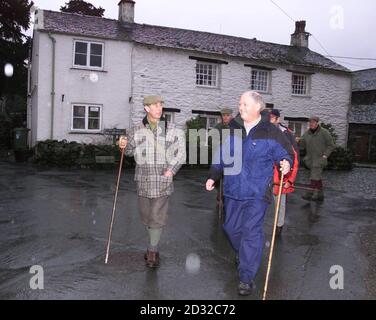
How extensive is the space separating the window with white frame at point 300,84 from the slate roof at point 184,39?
33.5 inches

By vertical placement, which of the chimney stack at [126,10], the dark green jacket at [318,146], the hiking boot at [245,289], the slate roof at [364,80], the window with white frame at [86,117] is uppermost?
the chimney stack at [126,10]

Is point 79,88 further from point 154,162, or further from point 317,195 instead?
point 154,162

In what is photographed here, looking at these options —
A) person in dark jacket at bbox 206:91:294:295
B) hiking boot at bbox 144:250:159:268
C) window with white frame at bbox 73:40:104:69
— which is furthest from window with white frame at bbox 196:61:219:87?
person in dark jacket at bbox 206:91:294:295

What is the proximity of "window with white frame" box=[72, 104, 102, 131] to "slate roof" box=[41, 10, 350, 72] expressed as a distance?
3.47 meters

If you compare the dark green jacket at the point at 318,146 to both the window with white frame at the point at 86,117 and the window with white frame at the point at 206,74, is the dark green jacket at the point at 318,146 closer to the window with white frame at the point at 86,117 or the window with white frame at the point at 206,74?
the window with white frame at the point at 86,117

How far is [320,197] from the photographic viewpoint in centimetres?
1122

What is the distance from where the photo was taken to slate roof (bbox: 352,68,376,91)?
37.6m

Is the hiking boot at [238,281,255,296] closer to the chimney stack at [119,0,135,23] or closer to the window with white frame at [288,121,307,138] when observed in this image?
the chimney stack at [119,0,135,23]

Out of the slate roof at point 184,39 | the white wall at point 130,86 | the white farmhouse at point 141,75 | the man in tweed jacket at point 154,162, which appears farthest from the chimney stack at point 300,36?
the man in tweed jacket at point 154,162

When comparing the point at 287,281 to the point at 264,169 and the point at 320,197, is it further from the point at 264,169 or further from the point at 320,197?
the point at 320,197

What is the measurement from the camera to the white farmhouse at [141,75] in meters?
20.8
